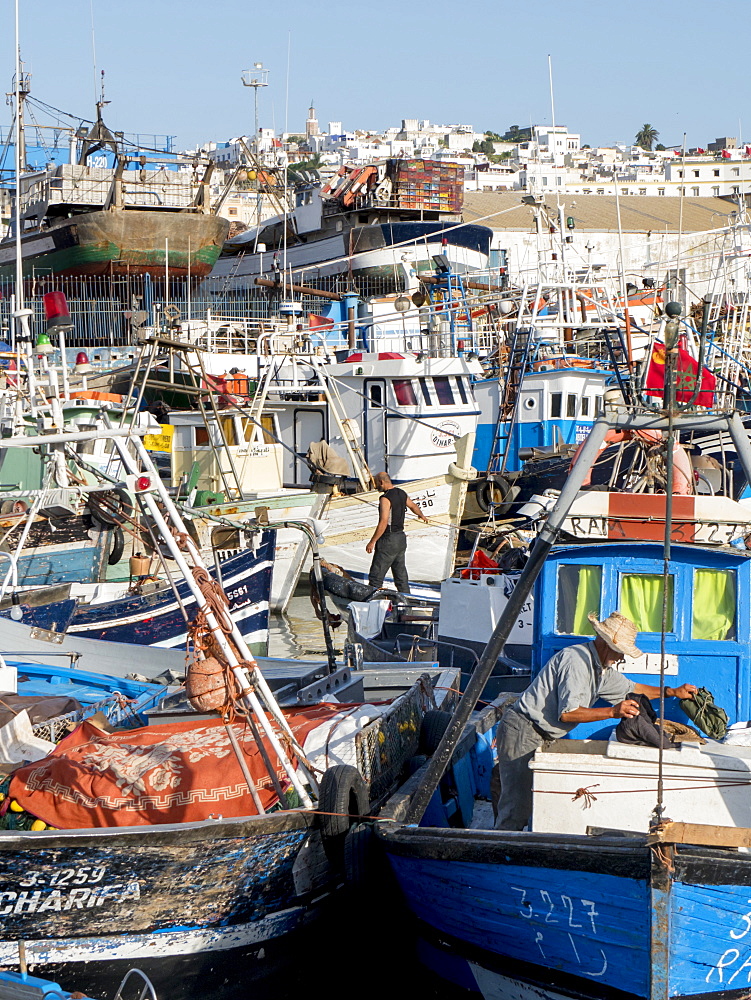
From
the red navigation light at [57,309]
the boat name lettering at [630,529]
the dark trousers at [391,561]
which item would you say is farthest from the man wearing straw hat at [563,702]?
the red navigation light at [57,309]

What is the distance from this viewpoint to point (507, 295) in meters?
24.7

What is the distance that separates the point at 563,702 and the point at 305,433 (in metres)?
13.7

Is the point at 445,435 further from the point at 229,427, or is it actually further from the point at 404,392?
the point at 229,427

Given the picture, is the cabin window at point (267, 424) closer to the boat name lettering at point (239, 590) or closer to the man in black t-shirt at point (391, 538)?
the man in black t-shirt at point (391, 538)

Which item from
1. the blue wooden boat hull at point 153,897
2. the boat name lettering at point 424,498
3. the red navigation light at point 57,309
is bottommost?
the blue wooden boat hull at point 153,897

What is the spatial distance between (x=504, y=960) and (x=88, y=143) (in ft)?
109

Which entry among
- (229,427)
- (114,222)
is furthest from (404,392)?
(114,222)

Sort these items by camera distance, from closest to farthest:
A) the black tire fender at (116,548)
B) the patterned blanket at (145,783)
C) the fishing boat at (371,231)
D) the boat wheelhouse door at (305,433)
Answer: the patterned blanket at (145,783) → the black tire fender at (116,548) → the boat wheelhouse door at (305,433) → the fishing boat at (371,231)

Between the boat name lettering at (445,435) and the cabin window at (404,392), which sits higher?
the cabin window at (404,392)

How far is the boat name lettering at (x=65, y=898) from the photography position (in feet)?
18.6

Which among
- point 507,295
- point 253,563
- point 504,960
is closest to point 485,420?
point 507,295

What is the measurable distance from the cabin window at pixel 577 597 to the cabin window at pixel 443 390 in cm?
1216

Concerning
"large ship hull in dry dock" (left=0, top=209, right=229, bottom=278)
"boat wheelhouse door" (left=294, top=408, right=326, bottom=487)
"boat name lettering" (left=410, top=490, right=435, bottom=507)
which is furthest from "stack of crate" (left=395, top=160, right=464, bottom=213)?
"boat name lettering" (left=410, top=490, right=435, bottom=507)

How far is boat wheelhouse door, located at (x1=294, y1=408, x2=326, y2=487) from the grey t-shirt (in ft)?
43.2
